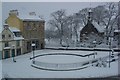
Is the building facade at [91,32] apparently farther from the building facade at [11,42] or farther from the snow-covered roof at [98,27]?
the building facade at [11,42]

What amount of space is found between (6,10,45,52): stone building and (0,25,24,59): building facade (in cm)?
150

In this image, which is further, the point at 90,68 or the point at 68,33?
the point at 68,33

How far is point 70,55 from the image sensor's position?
37.1 metres

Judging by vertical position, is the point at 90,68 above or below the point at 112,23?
below

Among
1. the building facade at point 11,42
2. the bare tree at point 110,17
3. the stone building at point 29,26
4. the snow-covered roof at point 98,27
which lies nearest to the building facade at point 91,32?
the snow-covered roof at point 98,27

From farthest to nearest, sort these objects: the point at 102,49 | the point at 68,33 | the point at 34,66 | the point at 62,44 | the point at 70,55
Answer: the point at 68,33, the point at 62,44, the point at 102,49, the point at 70,55, the point at 34,66

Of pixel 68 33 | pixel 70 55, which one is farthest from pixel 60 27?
pixel 70 55

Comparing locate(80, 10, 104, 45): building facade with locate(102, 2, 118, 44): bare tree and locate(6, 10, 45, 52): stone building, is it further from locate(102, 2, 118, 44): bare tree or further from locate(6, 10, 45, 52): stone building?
locate(6, 10, 45, 52): stone building

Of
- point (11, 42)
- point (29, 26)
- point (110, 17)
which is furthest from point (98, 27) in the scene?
point (11, 42)

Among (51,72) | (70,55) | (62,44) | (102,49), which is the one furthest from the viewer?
(62,44)

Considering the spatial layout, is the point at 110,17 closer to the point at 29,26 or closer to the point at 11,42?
the point at 29,26

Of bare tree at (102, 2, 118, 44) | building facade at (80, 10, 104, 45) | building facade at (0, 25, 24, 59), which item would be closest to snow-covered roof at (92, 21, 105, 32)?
building facade at (80, 10, 104, 45)

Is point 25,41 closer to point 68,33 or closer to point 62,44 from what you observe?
point 62,44

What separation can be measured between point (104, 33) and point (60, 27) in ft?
36.5
